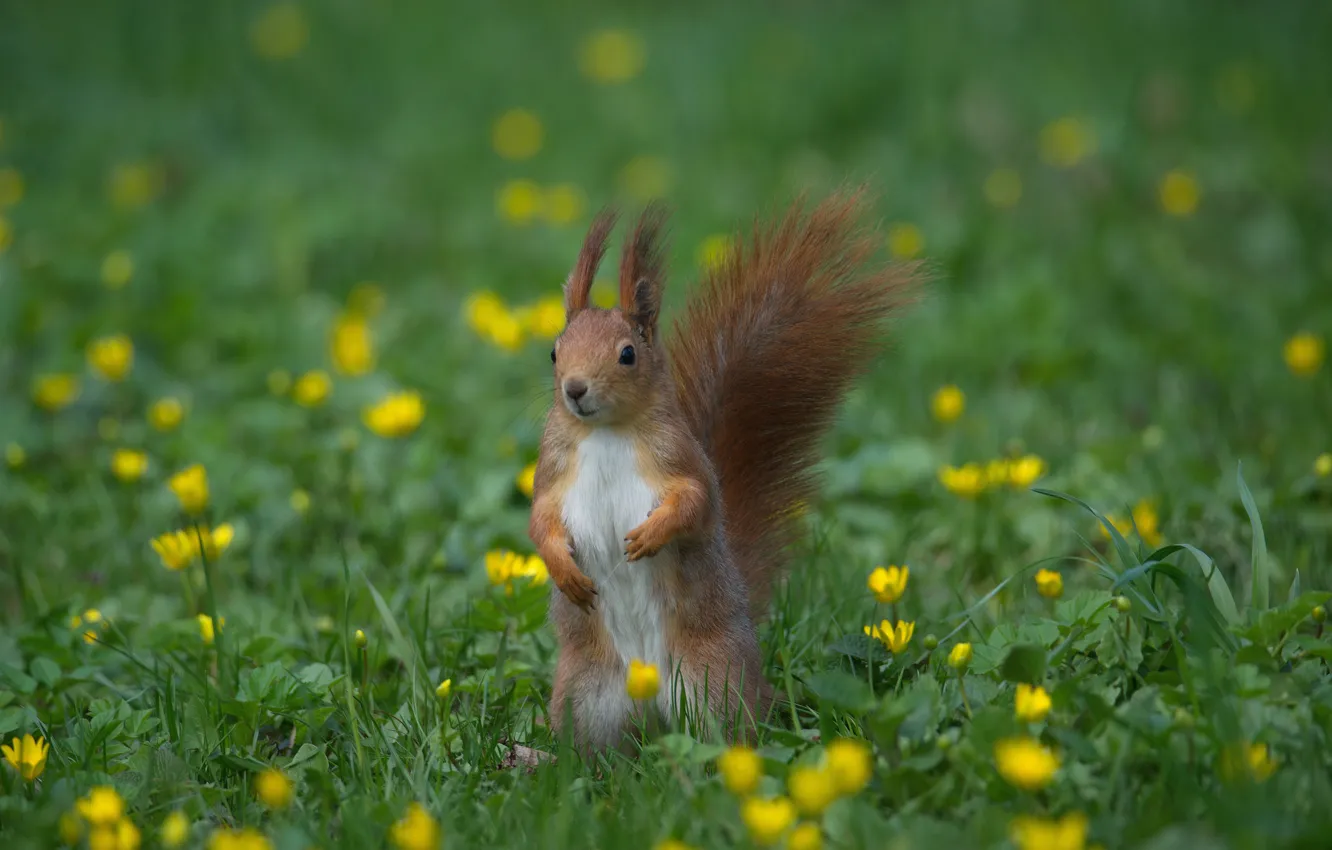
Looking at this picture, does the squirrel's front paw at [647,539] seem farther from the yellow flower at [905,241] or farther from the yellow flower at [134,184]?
the yellow flower at [134,184]

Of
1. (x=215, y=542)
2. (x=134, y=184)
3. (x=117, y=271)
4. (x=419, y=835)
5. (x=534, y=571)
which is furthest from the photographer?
(x=134, y=184)

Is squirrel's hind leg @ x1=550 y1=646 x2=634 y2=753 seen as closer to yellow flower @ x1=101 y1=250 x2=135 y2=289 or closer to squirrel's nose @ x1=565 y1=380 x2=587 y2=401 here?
squirrel's nose @ x1=565 y1=380 x2=587 y2=401

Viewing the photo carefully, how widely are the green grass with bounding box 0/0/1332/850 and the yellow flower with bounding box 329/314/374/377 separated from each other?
0.27 ft

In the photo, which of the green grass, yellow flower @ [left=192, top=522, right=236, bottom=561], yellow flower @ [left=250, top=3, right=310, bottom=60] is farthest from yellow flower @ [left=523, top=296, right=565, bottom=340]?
yellow flower @ [left=250, top=3, right=310, bottom=60]

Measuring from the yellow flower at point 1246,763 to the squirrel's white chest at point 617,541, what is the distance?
30.7 inches

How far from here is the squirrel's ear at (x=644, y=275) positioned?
85.4 inches

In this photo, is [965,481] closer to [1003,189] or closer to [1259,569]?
[1259,569]

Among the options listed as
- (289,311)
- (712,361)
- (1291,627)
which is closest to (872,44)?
(289,311)

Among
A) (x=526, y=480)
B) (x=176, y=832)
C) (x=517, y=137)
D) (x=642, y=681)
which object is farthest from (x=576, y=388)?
(x=517, y=137)

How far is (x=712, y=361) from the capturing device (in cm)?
Result: 244

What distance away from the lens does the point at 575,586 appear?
2080 millimetres

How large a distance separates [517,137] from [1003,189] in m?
1.86

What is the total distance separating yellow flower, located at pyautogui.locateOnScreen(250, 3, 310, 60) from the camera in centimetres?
647

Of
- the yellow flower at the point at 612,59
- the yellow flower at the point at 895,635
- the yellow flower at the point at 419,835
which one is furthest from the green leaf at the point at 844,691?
the yellow flower at the point at 612,59
